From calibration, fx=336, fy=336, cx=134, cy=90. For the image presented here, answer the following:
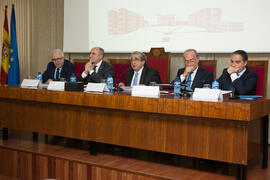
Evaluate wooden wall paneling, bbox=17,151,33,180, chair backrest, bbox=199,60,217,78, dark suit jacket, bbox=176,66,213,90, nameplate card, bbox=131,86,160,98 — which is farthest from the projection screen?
wooden wall paneling, bbox=17,151,33,180

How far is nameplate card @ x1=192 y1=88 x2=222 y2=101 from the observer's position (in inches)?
93.0

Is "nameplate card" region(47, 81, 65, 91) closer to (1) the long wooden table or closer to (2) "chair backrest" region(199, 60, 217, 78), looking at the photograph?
(1) the long wooden table

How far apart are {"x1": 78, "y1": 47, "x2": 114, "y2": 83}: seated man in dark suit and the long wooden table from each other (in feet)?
2.44

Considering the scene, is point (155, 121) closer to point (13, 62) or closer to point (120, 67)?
point (120, 67)

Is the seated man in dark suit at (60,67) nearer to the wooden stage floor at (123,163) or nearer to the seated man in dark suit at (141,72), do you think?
the seated man in dark suit at (141,72)

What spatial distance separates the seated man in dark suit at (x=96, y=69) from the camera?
3.75 meters

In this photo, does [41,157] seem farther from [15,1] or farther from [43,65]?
[15,1]

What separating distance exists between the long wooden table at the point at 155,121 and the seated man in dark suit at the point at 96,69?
74cm

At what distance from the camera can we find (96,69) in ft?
12.9

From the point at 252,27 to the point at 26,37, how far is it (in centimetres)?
342

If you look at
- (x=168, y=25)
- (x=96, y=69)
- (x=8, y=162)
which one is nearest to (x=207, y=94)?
(x=96, y=69)

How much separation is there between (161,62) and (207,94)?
1.64m

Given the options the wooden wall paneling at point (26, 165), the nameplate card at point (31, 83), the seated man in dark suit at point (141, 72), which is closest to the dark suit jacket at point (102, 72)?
the seated man in dark suit at point (141, 72)

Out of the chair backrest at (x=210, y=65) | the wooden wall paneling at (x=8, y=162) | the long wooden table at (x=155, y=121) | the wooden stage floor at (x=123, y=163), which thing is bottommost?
the wooden wall paneling at (x=8, y=162)
